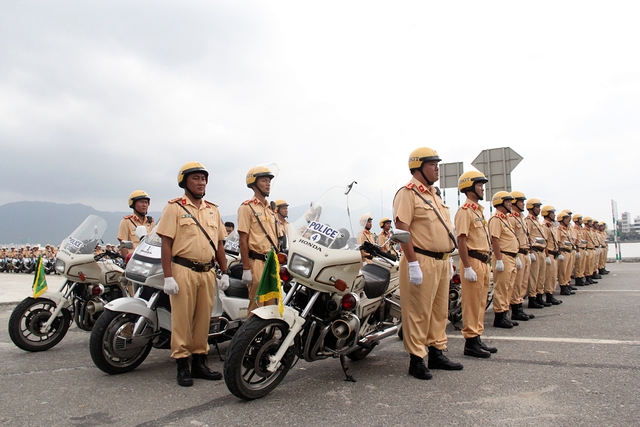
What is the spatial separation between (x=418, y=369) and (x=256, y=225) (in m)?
2.56

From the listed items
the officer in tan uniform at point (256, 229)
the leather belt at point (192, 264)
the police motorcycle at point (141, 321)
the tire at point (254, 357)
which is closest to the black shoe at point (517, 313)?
the officer in tan uniform at point (256, 229)

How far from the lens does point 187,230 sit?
445cm

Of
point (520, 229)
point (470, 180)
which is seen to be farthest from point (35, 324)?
point (520, 229)

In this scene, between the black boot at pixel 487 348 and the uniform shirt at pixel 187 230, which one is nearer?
the uniform shirt at pixel 187 230

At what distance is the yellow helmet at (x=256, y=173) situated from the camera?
19.0ft

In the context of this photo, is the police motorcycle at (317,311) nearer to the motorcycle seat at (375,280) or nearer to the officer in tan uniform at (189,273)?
the motorcycle seat at (375,280)

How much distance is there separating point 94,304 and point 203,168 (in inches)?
107

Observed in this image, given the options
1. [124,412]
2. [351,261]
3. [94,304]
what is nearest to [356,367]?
[351,261]

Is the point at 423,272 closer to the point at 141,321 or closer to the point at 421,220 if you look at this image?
the point at 421,220

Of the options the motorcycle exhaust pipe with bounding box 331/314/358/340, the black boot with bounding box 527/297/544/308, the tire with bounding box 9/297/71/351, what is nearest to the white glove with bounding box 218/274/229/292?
the motorcycle exhaust pipe with bounding box 331/314/358/340

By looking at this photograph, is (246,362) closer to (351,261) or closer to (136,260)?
(351,261)

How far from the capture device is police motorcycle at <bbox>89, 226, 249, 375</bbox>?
4340mm

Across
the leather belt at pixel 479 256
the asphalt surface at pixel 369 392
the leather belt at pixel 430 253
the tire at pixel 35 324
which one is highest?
the leather belt at pixel 430 253

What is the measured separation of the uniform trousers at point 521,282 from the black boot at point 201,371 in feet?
17.4
